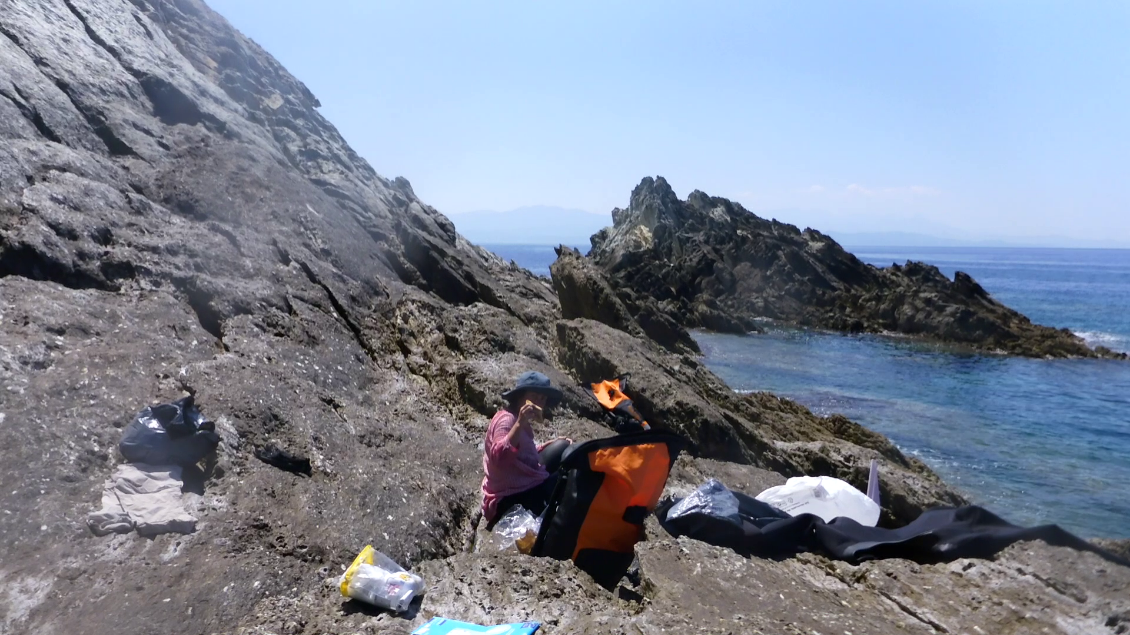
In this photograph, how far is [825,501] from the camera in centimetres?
582

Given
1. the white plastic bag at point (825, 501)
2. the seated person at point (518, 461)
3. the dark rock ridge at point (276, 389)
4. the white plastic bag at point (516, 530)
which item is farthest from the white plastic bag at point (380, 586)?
the white plastic bag at point (825, 501)

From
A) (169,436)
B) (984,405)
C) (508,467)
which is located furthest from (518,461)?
(984,405)

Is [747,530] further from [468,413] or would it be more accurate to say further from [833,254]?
[833,254]

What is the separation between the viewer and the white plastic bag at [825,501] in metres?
5.79

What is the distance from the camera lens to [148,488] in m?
4.47

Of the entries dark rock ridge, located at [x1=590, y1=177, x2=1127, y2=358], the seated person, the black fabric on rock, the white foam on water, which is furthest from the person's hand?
the white foam on water

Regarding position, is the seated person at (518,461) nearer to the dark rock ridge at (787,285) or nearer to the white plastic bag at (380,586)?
the white plastic bag at (380,586)

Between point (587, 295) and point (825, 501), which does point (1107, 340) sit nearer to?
point (587, 295)

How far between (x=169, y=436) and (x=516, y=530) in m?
2.20

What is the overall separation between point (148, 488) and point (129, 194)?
4.02 meters

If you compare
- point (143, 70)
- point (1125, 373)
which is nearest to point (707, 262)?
point (1125, 373)

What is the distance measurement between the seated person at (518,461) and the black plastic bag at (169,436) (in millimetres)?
1787

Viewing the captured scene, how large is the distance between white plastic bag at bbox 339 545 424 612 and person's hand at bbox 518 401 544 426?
4.97ft

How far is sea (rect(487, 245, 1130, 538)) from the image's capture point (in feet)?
45.6
